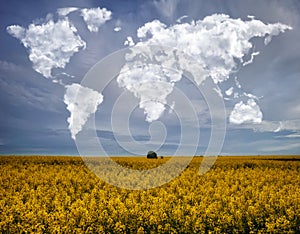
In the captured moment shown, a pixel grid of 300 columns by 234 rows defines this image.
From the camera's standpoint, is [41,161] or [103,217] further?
[41,161]

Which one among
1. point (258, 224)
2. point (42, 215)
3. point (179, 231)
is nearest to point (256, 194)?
point (258, 224)

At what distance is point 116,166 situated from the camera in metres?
24.9

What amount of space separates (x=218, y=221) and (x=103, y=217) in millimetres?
2964

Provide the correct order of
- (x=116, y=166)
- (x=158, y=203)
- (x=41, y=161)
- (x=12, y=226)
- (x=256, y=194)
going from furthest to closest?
(x=41, y=161) < (x=116, y=166) < (x=256, y=194) < (x=158, y=203) < (x=12, y=226)

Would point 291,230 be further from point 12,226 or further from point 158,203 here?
point 12,226

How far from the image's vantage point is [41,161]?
87.6 ft

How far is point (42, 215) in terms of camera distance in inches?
353

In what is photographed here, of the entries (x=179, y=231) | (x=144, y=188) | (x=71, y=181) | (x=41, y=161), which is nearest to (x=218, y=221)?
(x=179, y=231)

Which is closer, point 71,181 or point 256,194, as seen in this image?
point 256,194

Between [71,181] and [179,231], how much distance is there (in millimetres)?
10115

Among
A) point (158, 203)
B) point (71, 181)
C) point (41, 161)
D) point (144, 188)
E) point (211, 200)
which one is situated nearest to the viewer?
point (158, 203)

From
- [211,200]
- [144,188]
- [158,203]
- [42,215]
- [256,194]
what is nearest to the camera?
[42,215]

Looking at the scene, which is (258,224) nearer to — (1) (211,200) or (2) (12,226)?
(1) (211,200)

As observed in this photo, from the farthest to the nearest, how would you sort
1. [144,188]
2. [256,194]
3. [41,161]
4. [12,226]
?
[41,161] → [144,188] → [256,194] → [12,226]
